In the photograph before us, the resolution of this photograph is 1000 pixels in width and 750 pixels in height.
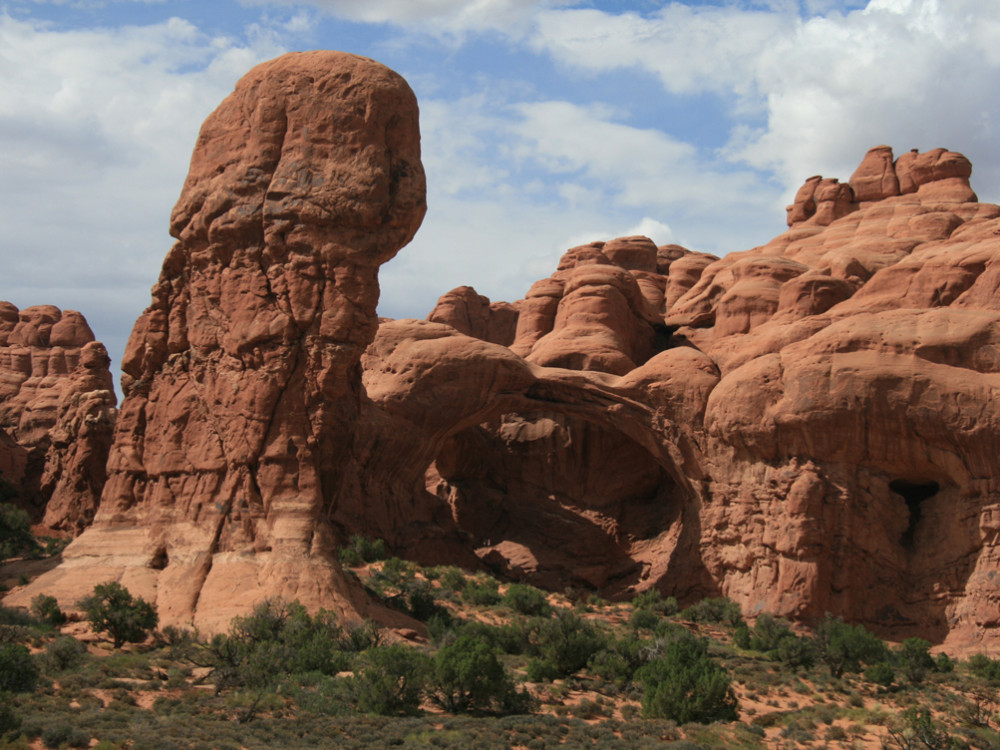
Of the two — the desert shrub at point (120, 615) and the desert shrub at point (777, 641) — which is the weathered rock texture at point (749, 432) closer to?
the desert shrub at point (777, 641)

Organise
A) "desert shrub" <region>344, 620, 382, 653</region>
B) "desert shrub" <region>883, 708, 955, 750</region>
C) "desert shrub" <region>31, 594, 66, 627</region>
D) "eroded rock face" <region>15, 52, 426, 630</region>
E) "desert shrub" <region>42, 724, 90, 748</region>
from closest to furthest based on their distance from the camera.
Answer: "desert shrub" <region>42, 724, 90, 748</region> → "desert shrub" <region>883, 708, 955, 750</region> → "desert shrub" <region>344, 620, 382, 653</region> → "desert shrub" <region>31, 594, 66, 627</region> → "eroded rock face" <region>15, 52, 426, 630</region>

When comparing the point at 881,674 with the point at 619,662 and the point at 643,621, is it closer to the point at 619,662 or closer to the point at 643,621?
the point at 619,662

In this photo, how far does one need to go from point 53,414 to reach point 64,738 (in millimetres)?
31082

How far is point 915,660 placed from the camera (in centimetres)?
1923

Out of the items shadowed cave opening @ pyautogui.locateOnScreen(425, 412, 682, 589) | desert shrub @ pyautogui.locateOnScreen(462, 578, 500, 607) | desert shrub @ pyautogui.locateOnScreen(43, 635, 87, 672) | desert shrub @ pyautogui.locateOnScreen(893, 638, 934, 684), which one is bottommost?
desert shrub @ pyautogui.locateOnScreen(43, 635, 87, 672)

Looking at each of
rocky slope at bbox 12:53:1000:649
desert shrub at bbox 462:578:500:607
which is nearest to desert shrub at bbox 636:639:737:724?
rocky slope at bbox 12:53:1000:649

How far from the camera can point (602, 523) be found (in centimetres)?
3328

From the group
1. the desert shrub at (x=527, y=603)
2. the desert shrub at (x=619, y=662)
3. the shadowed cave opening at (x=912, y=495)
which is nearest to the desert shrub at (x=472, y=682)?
the desert shrub at (x=619, y=662)

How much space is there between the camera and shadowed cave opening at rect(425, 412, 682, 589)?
32375 millimetres

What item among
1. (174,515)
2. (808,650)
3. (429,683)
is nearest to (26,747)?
(429,683)

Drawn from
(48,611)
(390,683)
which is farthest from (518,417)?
(390,683)

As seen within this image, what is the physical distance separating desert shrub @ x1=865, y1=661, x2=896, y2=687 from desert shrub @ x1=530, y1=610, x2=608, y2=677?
15.7 feet

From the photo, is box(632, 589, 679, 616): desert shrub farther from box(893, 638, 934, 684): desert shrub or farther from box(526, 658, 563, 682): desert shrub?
box(526, 658, 563, 682): desert shrub

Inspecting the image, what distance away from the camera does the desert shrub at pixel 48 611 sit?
17.0m
